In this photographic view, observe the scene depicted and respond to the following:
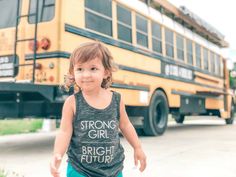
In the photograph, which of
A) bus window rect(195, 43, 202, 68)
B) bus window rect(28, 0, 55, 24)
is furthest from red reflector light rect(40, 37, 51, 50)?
bus window rect(195, 43, 202, 68)

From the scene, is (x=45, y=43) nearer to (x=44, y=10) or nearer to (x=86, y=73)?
(x=44, y=10)

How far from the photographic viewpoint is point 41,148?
6.03 metres

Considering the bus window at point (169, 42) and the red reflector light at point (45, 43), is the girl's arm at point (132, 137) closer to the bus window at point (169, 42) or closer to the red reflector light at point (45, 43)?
the red reflector light at point (45, 43)

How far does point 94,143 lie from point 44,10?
382cm

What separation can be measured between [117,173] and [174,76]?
21.9ft

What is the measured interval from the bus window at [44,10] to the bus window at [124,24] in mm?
1472

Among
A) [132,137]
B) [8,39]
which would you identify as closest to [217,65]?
[8,39]

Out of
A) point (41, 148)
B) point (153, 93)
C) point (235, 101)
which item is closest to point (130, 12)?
point (153, 93)

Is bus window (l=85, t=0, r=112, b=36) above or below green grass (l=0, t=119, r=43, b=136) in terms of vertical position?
above

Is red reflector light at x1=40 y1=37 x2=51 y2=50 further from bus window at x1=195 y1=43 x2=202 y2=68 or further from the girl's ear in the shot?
bus window at x1=195 y1=43 x2=202 y2=68

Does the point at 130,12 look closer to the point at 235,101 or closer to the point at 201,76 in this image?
the point at 201,76

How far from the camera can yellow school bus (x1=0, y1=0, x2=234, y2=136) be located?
5199 mm

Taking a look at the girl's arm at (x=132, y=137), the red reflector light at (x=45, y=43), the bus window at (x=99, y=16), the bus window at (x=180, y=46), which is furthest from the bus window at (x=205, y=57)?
the girl's arm at (x=132, y=137)

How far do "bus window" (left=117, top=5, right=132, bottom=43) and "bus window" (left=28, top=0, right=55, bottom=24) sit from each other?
1472 millimetres
